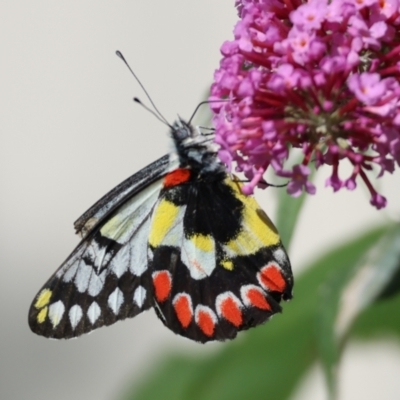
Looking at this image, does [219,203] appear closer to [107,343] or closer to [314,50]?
[314,50]

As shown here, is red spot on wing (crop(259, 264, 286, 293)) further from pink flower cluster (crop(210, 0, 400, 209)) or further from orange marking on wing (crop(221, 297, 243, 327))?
pink flower cluster (crop(210, 0, 400, 209))

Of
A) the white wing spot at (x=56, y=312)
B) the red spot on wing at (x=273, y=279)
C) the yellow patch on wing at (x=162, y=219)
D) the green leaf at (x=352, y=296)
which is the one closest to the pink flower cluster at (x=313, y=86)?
the green leaf at (x=352, y=296)

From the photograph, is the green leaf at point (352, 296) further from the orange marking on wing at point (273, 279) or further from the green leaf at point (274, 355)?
the green leaf at point (274, 355)

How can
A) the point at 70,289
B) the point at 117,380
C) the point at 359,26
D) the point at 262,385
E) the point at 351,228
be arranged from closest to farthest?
1. the point at 359,26
2. the point at 70,289
3. the point at 262,385
4. the point at 351,228
5. the point at 117,380

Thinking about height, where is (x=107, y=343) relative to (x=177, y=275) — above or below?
below

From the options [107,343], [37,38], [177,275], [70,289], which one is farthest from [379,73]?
[37,38]

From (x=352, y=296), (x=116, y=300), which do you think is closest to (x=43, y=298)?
(x=116, y=300)
